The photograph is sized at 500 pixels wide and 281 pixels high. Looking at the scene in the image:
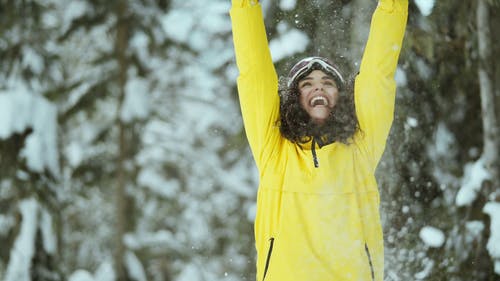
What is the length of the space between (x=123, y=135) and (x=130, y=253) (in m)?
1.33

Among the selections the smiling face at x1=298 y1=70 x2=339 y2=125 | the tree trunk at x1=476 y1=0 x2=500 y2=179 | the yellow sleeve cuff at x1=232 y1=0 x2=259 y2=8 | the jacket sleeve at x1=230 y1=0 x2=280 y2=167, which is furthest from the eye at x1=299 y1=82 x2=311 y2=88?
the tree trunk at x1=476 y1=0 x2=500 y2=179

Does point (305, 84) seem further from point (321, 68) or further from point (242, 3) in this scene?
point (242, 3)

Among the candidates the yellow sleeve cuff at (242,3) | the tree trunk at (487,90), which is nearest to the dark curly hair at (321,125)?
the yellow sleeve cuff at (242,3)

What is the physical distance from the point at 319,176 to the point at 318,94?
314mm

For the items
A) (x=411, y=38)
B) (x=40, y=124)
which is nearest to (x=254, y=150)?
(x=411, y=38)

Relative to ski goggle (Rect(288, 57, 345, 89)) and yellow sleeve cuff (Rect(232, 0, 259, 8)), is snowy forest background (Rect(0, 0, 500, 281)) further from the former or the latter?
yellow sleeve cuff (Rect(232, 0, 259, 8))

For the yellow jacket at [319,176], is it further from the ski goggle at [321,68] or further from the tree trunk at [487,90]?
the tree trunk at [487,90]

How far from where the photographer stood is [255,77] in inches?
89.6

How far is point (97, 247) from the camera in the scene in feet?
28.8

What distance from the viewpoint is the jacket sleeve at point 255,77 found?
2264 millimetres

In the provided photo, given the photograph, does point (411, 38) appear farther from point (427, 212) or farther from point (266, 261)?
point (266, 261)

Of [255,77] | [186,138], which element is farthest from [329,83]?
[186,138]

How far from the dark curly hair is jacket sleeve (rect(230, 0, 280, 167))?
50 millimetres

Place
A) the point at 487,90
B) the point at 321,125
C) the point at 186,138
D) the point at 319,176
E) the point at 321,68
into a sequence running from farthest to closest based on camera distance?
the point at 186,138 → the point at 487,90 → the point at 321,68 → the point at 321,125 → the point at 319,176
